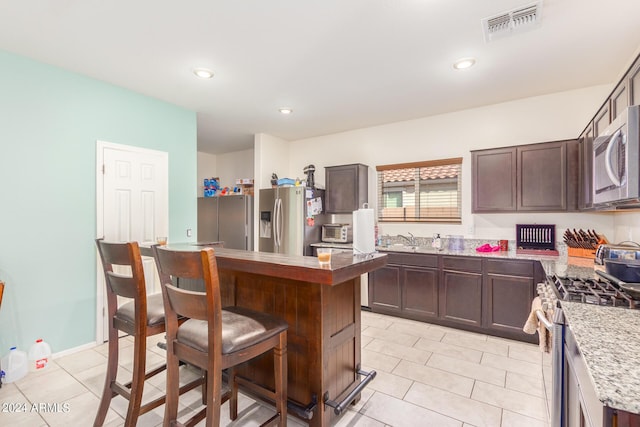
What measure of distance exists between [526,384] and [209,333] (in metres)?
2.54

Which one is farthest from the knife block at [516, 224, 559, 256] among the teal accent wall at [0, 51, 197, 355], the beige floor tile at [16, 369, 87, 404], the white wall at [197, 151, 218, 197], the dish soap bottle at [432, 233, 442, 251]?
the white wall at [197, 151, 218, 197]

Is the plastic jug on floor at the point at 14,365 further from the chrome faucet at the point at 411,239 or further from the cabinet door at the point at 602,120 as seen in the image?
the cabinet door at the point at 602,120

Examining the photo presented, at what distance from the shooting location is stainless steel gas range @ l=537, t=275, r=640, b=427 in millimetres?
1033

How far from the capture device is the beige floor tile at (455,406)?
1.99 m

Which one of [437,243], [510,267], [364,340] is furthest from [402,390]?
[437,243]

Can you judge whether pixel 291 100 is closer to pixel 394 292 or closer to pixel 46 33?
pixel 46 33

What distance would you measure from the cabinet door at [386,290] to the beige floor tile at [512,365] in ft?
4.06

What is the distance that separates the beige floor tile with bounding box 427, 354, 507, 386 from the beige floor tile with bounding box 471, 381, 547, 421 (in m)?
0.12

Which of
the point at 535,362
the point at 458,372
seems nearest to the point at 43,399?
the point at 458,372

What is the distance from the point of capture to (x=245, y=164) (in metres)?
6.64

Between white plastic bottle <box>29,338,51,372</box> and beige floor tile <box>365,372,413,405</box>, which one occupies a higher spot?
white plastic bottle <box>29,338,51,372</box>

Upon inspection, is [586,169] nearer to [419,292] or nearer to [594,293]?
[594,293]

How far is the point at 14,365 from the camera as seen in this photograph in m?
2.45

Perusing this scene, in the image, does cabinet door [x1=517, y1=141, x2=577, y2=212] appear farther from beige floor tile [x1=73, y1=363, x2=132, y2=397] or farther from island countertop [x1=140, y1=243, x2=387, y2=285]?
beige floor tile [x1=73, y1=363, x2=132, y2=397]
